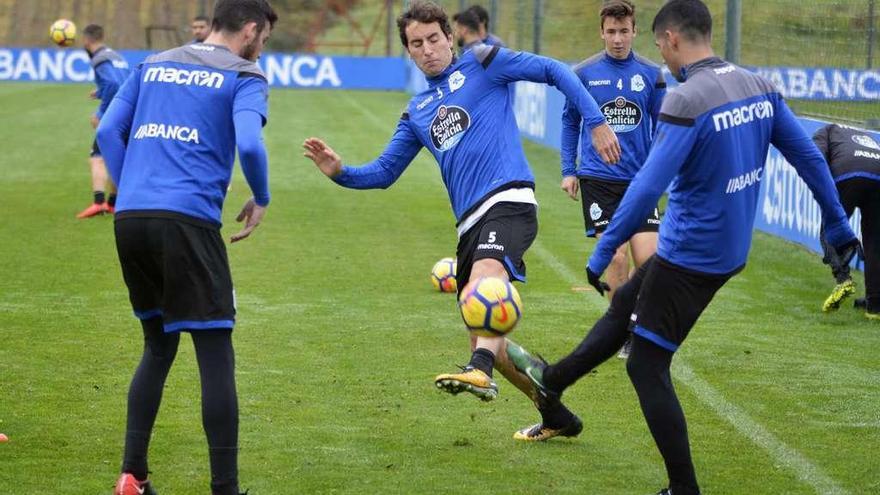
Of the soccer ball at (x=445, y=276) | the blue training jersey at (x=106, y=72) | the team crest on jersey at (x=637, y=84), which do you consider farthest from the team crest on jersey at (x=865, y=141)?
the blue training jersey at (x=106, y=72)

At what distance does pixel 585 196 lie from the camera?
31.4 feet

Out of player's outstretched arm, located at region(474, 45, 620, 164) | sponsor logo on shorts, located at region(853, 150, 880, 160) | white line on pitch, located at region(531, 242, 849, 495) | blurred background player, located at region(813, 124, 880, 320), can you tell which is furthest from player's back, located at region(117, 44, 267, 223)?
sponsor logo on shorts, located at region(853, 150, 880, 160)

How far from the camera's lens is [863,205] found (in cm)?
1095

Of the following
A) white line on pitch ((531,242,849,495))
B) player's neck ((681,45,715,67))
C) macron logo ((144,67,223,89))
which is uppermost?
player's neck ((681,45,715,67))

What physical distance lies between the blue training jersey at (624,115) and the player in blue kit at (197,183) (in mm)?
4079

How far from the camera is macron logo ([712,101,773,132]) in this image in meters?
5.45

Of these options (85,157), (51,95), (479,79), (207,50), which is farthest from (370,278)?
(51,95)

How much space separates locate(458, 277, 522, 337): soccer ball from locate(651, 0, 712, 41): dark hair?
1549mm

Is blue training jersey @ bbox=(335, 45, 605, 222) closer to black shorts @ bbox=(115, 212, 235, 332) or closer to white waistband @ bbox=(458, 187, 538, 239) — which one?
white waistband @ bbox=(458, 187, 538, 239)

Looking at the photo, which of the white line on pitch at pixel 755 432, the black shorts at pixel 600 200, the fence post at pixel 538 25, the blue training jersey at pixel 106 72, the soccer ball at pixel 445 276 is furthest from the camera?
the fence post at pixel 538 25

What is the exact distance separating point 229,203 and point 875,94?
25.9ft

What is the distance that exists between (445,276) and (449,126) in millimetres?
4729

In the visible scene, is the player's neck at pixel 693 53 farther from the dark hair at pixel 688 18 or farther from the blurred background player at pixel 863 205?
the blurred background player at pixel 863 205

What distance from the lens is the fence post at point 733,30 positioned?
16719 millimetres
